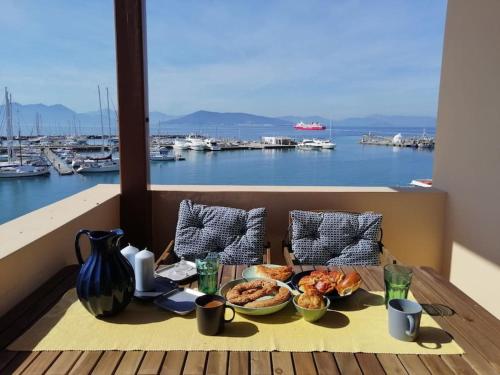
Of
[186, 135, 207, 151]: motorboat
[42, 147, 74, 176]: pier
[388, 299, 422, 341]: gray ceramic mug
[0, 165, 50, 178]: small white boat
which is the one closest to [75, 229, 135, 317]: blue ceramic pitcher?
[388, 299, 422, 341]: gray ceramic mug

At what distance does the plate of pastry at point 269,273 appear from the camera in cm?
157

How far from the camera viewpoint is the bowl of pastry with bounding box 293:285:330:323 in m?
1.20

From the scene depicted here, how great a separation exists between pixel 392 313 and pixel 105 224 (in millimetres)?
1894

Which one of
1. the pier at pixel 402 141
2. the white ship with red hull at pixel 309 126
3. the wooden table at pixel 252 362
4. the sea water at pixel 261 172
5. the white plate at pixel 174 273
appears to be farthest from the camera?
the white ship with red hull at pixel 309 126

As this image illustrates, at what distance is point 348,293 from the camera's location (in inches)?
52.9

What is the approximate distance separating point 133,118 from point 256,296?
1766mm

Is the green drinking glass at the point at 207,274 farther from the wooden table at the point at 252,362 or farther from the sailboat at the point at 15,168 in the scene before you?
the sailboat at the point at 15,168

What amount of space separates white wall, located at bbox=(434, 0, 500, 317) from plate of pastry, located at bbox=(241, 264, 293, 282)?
5.29 feet

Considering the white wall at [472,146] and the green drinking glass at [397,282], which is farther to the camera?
the white wall at [472,146]

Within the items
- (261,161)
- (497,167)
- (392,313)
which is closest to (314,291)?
(392,313)

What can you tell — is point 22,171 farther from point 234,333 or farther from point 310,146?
point 234,333

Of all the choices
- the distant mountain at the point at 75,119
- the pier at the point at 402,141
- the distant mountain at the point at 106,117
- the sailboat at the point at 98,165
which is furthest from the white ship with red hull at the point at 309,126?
the sailboat at the point at 98,165

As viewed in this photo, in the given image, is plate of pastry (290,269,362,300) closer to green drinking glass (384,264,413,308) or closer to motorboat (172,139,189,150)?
green drinking glass (384,264,413,308)

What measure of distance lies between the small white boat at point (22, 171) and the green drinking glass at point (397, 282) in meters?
26.8
